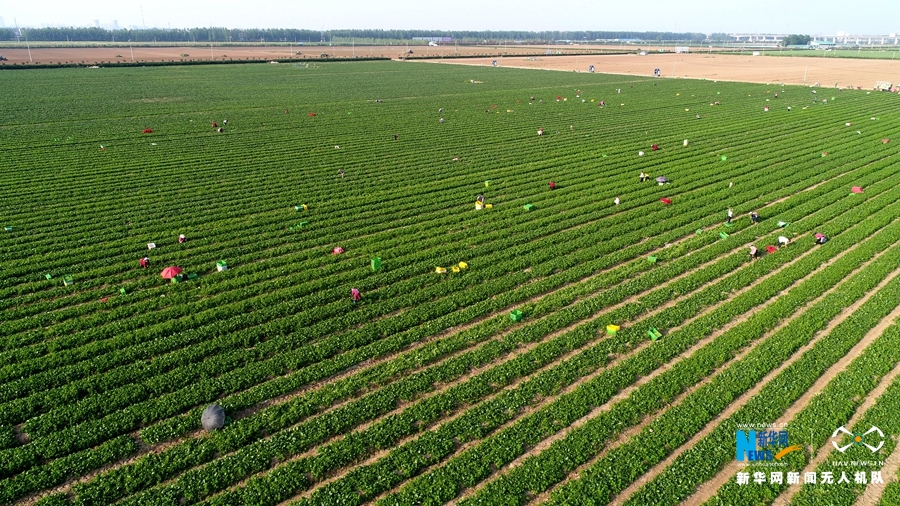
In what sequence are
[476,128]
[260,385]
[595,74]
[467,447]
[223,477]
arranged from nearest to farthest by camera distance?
[223,477] < [467,447] < [260,385] < [476,128] < [595,74]

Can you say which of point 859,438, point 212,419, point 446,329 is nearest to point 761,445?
point 859,438

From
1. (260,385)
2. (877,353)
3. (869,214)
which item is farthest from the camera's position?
(869,214)

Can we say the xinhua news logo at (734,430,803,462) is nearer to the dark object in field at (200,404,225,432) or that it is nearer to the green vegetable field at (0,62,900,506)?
the green vegetable field at (0,62,900,506)

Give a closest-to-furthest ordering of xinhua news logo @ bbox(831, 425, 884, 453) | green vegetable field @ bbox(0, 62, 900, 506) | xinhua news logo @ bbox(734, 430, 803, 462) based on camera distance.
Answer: green vegetable field @ bbox(0, 62, 900, 506)
xinhua news logo @ bbox(734, 430, 803, 462)
xinhua news logo @ bbox(831, 425, 884, 453)

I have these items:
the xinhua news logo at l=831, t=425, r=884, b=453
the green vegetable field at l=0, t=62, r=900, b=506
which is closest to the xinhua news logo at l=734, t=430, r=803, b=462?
the green vegetable field at l=0, t=62, r=900, b=506

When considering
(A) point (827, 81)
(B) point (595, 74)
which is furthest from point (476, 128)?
(A) point (827, 81)

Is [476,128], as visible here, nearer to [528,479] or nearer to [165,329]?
[165,329]

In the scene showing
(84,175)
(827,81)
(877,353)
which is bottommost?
(84,175)

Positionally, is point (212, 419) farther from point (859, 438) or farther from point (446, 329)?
point (859, 438)
